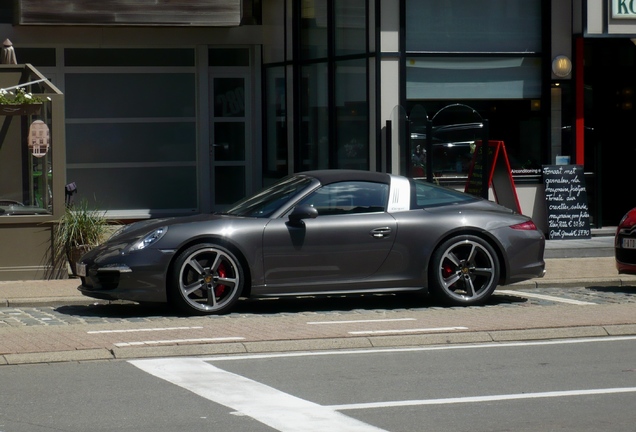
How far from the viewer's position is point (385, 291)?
11.5 metres

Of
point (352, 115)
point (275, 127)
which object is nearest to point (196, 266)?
point (352, 115)

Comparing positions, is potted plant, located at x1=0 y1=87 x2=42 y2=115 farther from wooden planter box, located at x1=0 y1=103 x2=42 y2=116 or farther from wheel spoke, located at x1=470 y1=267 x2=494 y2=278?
wheel spoke, located at x1=470 y1=267 x2=494 y2=278

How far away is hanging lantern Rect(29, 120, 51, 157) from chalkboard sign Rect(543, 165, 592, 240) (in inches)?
292

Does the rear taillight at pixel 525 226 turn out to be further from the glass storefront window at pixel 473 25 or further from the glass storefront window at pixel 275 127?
the glass storefront window at pixel 275 127

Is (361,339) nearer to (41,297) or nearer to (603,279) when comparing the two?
(41,297)

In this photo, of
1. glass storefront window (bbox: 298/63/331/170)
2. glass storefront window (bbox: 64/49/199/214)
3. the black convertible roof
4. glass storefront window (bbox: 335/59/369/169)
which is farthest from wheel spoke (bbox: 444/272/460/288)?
glass storefront window (bbox: 64/49/199/214)

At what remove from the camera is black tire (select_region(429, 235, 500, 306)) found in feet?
38.0

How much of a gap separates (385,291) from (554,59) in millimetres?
7265

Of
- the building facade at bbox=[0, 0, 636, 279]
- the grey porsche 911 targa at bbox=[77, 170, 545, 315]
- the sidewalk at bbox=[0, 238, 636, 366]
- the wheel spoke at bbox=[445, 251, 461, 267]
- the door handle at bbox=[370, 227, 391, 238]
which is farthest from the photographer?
the building facade at bbox=[0, 0, 636, 279]

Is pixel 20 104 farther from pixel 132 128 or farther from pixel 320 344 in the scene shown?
pixel 132 128

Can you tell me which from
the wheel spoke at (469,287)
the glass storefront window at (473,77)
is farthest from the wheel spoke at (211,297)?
the glass storefront window at (473,77)

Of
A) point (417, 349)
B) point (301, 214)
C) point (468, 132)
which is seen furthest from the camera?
point (468, 132)

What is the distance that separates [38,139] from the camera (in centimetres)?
1397

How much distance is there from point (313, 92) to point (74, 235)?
6.12 m
